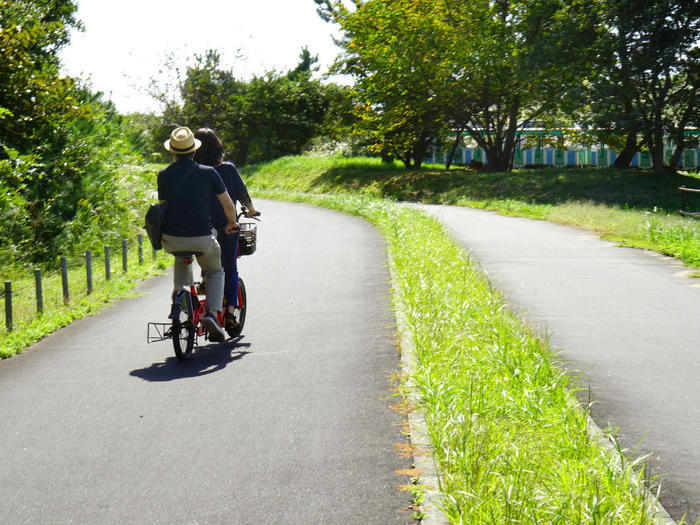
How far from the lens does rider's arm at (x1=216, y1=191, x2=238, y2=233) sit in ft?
20.9

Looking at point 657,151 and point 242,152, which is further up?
point 242,152

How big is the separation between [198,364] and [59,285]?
18.1ft

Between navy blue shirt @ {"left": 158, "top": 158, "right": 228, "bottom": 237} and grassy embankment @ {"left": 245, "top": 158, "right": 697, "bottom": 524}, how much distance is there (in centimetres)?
223

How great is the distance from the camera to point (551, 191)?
1177 inches

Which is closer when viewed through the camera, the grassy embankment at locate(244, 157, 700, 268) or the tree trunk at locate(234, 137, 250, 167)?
the grassy embankment at locate(244, 157, 700, 268)

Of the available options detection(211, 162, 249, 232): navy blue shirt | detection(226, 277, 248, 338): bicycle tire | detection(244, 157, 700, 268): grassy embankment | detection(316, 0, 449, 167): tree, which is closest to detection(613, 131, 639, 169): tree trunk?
detection(244, 157, 700, 268): grassy embankment

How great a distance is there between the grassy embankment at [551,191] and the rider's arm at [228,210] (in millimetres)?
9379

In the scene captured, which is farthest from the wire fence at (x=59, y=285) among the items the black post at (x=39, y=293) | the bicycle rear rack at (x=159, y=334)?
the bicycle rear rack at (x=159, y=334)

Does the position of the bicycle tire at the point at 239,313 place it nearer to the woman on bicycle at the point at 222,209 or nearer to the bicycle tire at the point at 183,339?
the woman on bicycle at the point at 222,209

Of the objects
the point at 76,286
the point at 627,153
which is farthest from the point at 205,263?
the point at 627,153

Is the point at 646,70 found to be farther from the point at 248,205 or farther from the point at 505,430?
the point at 505,430

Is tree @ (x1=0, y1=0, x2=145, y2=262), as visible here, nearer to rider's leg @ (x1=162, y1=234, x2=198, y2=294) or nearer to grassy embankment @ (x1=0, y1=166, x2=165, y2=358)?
grassy embankment @ (x1=0, y1=166, x2=165, y2=358)

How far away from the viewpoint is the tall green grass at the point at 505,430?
3.35 metres

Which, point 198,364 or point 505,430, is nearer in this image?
point 505,430
